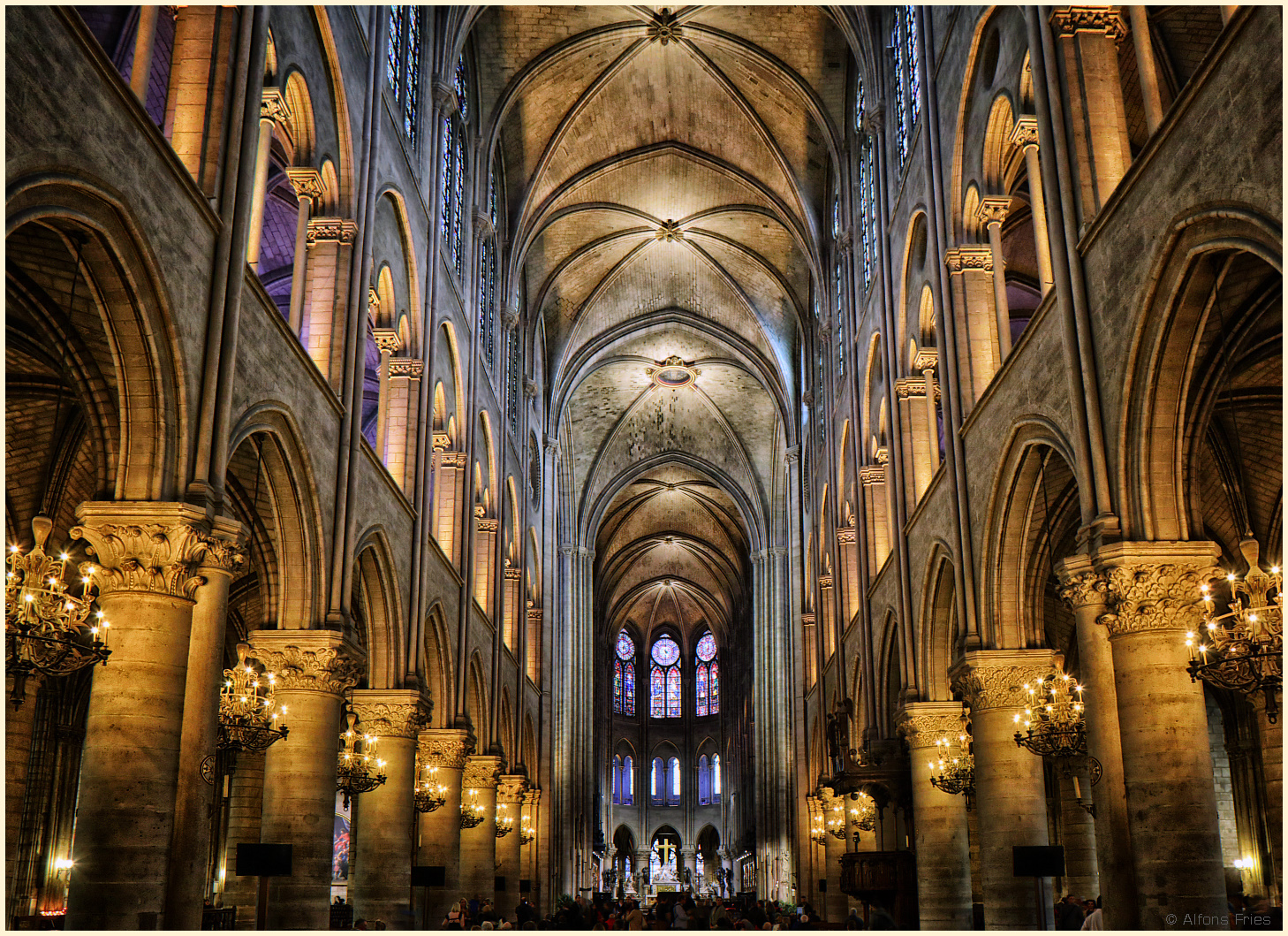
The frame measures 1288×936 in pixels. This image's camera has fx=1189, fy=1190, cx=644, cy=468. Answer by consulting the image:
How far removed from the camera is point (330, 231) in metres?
16.1

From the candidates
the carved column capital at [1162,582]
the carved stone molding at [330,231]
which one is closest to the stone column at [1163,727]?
the carved column capital at [1162,582]

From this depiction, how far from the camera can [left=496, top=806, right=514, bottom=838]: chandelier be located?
96.3 feet

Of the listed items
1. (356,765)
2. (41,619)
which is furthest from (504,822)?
(41,619)

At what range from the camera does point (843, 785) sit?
22781 mm

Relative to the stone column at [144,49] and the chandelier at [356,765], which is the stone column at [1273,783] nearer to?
the chandelier at [356,765]

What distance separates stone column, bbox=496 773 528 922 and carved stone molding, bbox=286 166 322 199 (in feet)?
61.7

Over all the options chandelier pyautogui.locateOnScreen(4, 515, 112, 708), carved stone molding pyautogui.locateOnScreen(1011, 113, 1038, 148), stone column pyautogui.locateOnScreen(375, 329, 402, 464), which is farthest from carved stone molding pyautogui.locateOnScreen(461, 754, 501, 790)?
chandelier pyautogui.locateOnScreen(4, 515, 112, 708)

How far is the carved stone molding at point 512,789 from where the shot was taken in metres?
30.7

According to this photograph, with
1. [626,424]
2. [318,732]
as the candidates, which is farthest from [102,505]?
[626,424]

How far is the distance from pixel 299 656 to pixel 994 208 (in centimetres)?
1063

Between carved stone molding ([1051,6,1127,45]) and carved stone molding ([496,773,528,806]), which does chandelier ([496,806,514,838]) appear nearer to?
carved stone molding ([496,773,528,806])

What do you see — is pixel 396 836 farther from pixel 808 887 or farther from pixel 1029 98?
pixel 808 887

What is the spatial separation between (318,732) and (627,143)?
20681 millimetres

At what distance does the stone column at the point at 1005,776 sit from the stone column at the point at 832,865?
14.6 meters
